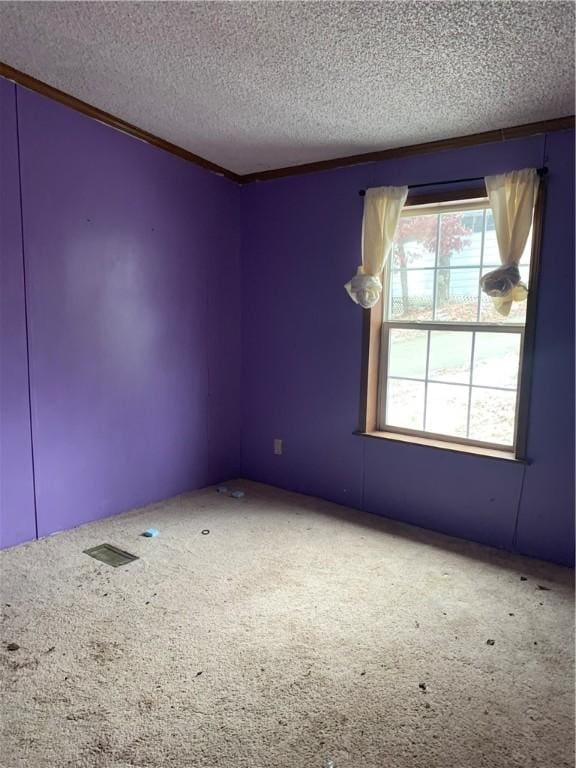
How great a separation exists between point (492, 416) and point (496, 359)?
0.34 meters

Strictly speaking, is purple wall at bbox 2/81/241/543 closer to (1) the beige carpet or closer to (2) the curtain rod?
(1) the beige carpet

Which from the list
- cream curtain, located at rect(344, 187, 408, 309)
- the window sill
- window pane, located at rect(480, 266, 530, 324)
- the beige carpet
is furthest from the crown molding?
the beige carpet

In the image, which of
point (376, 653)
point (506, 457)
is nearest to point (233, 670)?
point (376, 653)

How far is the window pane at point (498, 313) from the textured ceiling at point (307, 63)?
80cm

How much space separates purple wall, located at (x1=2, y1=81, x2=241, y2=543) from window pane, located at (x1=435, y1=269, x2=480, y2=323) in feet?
5.18

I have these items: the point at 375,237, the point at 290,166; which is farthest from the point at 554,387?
the point at 290,166

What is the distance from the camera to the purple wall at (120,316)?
271 centimetres

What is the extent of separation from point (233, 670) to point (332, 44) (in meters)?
2.46

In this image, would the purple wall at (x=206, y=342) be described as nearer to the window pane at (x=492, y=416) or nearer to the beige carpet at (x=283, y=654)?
the window pane at (x=492, y=416)

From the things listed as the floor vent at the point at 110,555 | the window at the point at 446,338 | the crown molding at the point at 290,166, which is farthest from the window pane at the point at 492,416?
the floor vent at the point at 110,555

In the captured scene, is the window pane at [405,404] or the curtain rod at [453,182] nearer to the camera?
the curtain rod at [453,182]

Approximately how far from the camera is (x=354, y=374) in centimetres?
342

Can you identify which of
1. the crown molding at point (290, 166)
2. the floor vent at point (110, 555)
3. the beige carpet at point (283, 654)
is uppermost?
the crown molding at point (290, 166)

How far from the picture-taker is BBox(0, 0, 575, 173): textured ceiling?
73.0 inches
